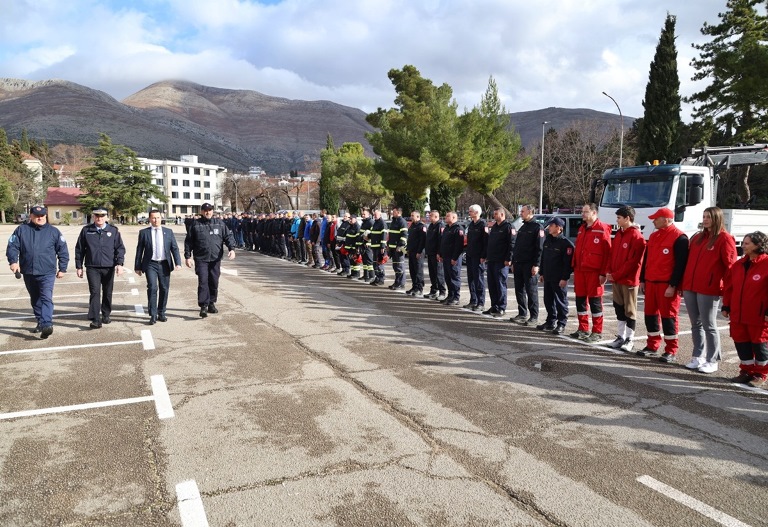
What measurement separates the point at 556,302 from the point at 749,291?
9.52ft

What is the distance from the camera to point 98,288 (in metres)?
8.53

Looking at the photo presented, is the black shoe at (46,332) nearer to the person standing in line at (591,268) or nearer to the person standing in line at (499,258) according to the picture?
the person standing in line at (499,258)

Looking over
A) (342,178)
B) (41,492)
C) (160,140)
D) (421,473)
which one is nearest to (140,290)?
(41,492)

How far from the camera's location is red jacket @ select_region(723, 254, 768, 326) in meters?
5.43

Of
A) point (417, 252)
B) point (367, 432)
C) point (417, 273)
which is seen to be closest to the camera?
point (367, 432)

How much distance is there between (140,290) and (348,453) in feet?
32.9

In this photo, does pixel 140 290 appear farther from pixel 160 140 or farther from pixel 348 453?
pixel 160 140

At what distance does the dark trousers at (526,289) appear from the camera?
8875 millimetres

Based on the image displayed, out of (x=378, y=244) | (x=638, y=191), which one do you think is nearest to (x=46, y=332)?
(x=378, y=244)

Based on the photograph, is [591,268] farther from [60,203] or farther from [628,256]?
[60,203]

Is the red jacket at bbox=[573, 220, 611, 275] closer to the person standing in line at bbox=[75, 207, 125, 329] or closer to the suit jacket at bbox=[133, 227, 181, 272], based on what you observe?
the suit jacket at bbox=[133, 227, 181, 272]

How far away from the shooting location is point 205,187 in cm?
12375

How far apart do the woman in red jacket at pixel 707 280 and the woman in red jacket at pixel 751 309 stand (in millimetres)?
260

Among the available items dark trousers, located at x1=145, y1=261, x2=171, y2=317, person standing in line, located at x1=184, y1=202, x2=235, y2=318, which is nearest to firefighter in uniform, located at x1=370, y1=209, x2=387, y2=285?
person standing in line, located at x1=184, y1=202, x2=235, y2=318
